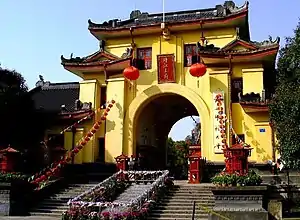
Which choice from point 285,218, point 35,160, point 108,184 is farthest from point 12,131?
point 285,218

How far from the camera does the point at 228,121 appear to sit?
73.1 feet

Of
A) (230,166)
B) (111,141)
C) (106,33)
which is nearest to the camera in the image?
(230,166)

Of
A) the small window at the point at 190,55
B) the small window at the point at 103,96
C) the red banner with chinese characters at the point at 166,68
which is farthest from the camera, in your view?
the small window at the point at 103,96

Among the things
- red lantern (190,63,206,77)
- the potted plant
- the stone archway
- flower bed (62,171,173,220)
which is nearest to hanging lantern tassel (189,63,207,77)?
red lantern (190,63,206,77)

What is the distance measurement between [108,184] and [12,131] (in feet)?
21.7

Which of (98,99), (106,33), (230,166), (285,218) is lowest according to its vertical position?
(285,218)

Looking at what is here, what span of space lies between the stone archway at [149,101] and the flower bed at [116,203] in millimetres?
3629

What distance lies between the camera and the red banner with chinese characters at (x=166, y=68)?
78.9ft

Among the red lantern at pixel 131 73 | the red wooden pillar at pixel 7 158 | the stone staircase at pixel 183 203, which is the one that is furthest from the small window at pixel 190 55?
the red wooden pillar at pixel 7 158

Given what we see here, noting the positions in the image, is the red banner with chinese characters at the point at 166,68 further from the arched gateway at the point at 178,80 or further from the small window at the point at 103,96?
the small window at the point at 103,96

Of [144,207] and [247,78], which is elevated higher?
[247,78]

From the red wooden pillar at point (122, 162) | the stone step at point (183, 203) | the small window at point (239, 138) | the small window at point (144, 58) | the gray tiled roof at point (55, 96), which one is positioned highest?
the small window at point (144, 58)

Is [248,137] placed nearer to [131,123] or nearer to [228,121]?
[228,121]

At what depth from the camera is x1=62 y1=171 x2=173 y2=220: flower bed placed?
50.1 ft
